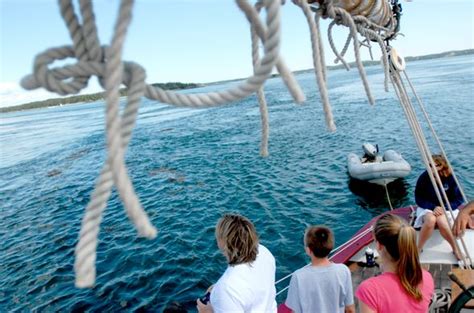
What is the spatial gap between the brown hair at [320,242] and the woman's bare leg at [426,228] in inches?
111

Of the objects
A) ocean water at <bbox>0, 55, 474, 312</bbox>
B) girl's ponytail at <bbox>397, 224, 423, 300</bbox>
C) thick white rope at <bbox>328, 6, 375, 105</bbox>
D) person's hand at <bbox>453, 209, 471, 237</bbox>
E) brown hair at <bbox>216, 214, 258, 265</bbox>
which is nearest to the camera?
thick white rope at <bbox>328, 6, 375, 105</bbox>

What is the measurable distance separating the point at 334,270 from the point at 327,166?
48.1 feet

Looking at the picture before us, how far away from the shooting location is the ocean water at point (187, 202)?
351 inches

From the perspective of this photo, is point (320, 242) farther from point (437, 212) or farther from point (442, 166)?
point (442, 166)

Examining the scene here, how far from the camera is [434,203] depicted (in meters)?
5.19

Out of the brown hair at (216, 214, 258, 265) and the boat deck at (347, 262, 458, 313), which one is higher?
the brown hair at (216, 214, 258, 265)

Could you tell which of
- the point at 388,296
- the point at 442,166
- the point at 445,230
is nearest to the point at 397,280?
the point at 388,296

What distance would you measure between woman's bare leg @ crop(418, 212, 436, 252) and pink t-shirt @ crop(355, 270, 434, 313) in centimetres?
297

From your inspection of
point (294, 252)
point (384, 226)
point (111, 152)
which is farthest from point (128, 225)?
point (111, 152)

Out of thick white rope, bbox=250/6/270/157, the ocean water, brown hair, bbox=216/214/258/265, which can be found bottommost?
the ocean water

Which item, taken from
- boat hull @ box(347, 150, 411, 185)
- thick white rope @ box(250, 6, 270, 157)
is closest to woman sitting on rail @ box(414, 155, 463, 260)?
thick white rope @ box(250, 6, 270, 157)

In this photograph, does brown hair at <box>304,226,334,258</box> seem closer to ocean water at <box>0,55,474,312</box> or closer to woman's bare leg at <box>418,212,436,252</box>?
woman's bare leg at <box>418,212,436,252</box>

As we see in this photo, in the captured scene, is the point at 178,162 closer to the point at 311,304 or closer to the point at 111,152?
the point at 311,304

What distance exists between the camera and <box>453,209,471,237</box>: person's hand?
4.24 m
